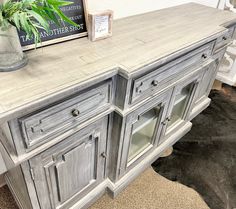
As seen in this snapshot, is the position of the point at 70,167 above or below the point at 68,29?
below

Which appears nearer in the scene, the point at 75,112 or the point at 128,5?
the point at 75,112

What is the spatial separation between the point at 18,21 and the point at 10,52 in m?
0.15

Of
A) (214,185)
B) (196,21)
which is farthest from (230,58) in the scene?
(214,185)

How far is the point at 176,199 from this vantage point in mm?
1382

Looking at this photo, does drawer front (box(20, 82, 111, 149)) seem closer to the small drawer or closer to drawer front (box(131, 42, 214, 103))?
drawer front (box(131, 42, 214, 103))

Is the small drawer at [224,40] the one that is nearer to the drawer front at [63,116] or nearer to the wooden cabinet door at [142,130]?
the wooden cabinet door at [142,130]

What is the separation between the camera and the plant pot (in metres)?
0.71

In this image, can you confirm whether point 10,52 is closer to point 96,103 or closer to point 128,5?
point 96,103

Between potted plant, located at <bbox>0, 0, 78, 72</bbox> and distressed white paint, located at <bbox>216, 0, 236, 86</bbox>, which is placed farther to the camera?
distressed white paint, located at <bbox>216, 0, 236, 86</bbox>

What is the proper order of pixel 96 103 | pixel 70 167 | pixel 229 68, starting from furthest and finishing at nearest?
pixel 229 68 < pixel 70 167 < pixel 96 103

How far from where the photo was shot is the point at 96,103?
87 centimetres

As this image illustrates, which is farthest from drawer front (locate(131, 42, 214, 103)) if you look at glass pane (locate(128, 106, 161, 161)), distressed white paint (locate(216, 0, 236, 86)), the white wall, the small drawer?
distressed white paint (locate(216, 0, 236, 86))

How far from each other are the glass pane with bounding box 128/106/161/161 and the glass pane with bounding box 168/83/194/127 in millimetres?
247

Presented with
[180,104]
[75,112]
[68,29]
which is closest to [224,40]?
[180,104]
